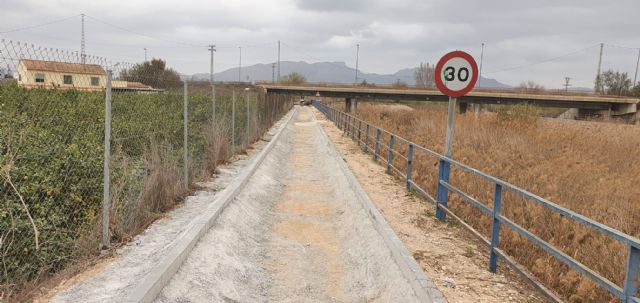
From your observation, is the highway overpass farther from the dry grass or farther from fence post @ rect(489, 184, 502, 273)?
fence post @ rect(489, 184, 502, 273)

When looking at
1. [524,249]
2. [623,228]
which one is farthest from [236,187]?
[623,228]

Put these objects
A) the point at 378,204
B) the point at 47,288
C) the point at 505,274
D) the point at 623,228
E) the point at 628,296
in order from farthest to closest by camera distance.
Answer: the point at 378,204 → the point at 623,228 → the point at 505,274 → the point at 47,288 → the point at 628,296

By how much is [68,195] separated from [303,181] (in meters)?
6.65

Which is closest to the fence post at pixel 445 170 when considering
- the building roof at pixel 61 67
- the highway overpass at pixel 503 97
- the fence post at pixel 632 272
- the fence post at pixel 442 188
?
the fence post at pixel 442 188

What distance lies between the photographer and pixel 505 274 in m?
4.95

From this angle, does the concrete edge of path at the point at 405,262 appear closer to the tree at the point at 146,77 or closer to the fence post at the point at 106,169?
the fence post at the point at 106,169

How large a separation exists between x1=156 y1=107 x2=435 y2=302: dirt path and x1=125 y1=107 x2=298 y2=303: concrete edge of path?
98 millimetres

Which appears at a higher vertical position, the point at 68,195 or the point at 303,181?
the point at 68,195

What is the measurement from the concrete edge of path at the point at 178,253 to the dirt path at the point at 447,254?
108 inches

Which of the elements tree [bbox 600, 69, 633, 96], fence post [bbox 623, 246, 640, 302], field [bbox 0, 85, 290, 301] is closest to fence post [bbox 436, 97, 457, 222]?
fence post [bbox 623, 246, 640, 302]

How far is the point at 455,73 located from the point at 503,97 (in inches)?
2071

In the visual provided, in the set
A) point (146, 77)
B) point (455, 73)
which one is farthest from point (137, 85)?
point (455, 73)

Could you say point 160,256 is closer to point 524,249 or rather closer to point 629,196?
point 524,249

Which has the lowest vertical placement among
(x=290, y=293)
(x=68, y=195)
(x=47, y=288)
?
(x=290, y=293)
